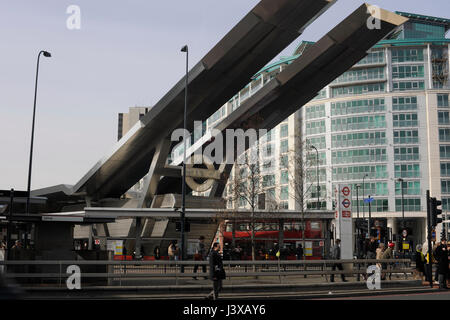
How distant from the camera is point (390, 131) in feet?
251

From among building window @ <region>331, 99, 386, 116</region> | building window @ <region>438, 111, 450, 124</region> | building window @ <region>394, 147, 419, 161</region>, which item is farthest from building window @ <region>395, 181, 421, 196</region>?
building window @ <region>331, 99, 386, 116</region>

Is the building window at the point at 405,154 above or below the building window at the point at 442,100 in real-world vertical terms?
below

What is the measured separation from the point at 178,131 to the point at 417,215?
46664 millimetres

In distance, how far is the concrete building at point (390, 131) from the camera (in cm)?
7519

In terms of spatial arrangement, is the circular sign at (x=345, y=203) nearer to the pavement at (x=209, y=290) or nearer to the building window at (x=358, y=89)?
the pavement at (x=209, y=290)

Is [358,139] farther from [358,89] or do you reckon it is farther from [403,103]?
[403,103]

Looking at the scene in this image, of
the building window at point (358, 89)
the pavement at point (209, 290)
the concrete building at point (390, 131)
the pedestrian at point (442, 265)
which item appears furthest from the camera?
the building window at point (358, 89)

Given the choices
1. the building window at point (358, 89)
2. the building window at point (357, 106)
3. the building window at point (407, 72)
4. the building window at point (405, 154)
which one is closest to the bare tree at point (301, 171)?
the building window at point (357, 106)

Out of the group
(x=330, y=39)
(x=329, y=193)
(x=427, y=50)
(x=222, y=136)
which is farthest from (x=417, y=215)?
(x=330, y=39)

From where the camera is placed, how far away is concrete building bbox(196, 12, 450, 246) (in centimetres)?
7519

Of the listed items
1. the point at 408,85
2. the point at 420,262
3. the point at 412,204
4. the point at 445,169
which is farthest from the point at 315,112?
the point at 420,262

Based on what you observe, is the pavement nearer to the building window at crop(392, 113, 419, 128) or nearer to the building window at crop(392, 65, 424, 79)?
the building window at crop(392, 113, 419, 128)

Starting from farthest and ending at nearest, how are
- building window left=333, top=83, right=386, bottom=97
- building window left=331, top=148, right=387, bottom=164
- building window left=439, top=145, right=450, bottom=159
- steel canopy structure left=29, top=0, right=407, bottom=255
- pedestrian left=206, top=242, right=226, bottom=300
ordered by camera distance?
building window left=333, top=83, right=386, bottom=97 < building window left=331, top=148, right=387, bottom=164 < building window left=439, top=145, right=450, bottom=159 < steel canopy structure left=29, top=0, right=407, bottom=255 < pedestrian left=206, top=242, right=226, bottom=300

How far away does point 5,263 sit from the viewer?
1529 centimetres
